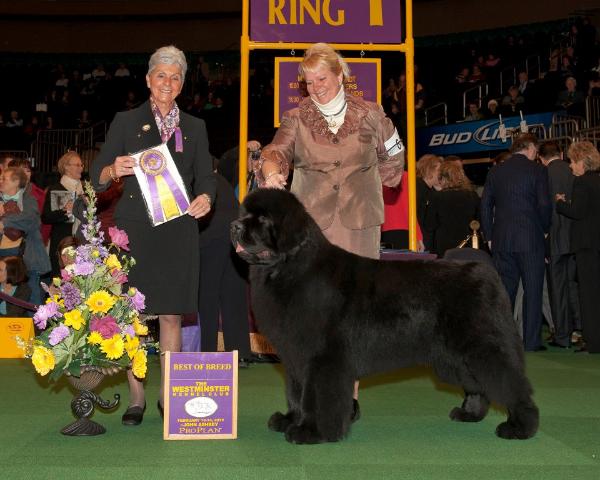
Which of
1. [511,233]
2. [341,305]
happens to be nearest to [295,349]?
[341,305]

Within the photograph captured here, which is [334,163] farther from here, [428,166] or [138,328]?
[428,166]

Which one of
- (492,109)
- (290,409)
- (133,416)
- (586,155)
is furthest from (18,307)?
(492,109)

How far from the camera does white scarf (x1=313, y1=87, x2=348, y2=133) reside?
4301 millimetres

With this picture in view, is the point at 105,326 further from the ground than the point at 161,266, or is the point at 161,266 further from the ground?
the point at 161,266

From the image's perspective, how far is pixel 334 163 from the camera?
4.33m

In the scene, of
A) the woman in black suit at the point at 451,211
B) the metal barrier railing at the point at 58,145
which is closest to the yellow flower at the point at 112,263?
the woman in black suit at the point at 451,211

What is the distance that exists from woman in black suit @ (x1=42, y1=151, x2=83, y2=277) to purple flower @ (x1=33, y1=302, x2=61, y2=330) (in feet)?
13.5

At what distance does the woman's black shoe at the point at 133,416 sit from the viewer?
14.0ft

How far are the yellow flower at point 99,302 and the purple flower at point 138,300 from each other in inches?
5.3

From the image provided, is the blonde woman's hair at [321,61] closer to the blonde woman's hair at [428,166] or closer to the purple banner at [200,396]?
the purple banner at [200,396]

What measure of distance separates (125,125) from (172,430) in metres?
1.68

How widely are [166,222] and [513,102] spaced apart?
13.5 metres

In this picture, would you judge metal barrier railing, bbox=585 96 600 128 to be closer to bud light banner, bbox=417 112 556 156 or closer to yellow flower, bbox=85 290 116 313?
bud light banner, bbox=417 112 556 156

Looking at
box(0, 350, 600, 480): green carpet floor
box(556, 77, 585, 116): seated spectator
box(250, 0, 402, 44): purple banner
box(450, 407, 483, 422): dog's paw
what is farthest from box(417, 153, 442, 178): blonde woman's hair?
box(556, 77, 585, 116): seated spectator
